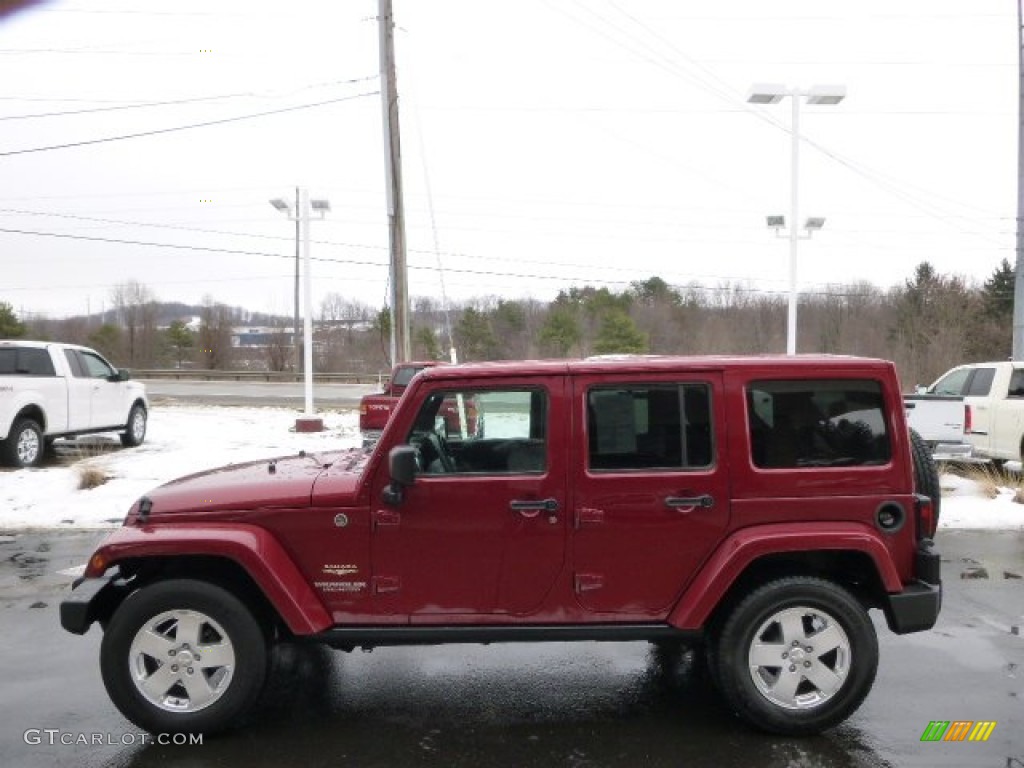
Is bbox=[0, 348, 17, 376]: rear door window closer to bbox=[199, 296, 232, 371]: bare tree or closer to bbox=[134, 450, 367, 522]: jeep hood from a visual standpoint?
bbox=[134, 450, 367, 522]: jeep hood

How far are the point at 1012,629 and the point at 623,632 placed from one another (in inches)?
125

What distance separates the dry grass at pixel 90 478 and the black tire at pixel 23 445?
5.25 ft

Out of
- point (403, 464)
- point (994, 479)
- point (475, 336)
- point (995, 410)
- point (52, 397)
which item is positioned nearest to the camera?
point (403, 464)

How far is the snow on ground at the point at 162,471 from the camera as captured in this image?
945 centimetres

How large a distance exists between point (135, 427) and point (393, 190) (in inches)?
289

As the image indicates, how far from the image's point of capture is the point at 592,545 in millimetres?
3945

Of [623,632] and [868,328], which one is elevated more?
[868,328]

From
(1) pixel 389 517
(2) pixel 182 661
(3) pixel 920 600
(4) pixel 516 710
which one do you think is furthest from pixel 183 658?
(3) pixel 920 600

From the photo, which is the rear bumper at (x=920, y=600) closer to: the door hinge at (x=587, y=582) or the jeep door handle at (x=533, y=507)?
the door hinge at (x=587, y=582)

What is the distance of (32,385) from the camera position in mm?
12711

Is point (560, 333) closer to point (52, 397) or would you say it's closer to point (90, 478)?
point (52, 397)

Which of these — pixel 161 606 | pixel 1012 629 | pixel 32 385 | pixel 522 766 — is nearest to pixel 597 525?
pixel 522 766

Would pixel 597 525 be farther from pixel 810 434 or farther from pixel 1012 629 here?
pixel 1012 629

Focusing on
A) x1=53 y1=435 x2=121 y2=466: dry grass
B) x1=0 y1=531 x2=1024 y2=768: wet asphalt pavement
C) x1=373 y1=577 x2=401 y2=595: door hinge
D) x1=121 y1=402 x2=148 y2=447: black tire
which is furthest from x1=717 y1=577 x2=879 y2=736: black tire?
x1=121 y1=402 x2=148 y2=447: black tire
